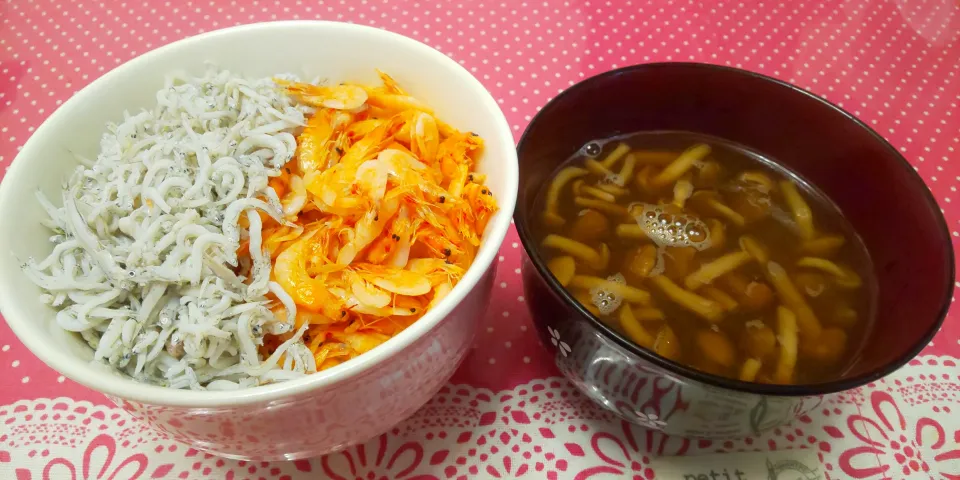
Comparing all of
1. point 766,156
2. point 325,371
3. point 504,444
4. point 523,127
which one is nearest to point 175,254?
point 325,371

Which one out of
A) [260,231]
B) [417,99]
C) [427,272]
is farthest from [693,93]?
[260,231]

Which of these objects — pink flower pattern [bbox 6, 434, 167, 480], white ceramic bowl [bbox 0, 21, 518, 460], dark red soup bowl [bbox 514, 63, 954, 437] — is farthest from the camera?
pink flower pattern [bbox 6, 434, 167, 480]

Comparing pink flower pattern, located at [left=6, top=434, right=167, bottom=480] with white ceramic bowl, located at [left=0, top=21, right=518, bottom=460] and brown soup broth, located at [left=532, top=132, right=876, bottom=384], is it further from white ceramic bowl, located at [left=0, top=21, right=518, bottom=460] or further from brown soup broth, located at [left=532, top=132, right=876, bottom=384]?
brown soup broth, located at [left=532, top=132, right=876, bottom=384]

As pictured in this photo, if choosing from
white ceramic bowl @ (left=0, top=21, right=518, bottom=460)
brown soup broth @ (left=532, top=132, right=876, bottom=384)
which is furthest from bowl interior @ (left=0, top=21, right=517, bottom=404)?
brown soup broth @ (left=532, top=132, right=876, bottom=384)

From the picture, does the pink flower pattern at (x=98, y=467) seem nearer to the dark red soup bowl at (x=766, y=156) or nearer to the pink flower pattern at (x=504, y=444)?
the pink flower pattern at (x=504, y=444)

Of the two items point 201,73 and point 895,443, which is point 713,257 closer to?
point 895,443

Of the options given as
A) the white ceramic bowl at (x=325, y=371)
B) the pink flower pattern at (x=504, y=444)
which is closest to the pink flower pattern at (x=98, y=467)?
the pink flower pattern at (x=504, y=444)
